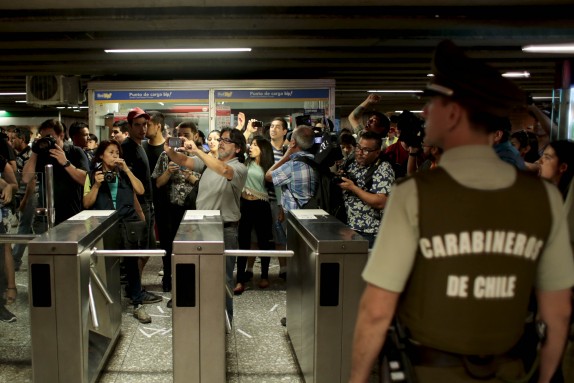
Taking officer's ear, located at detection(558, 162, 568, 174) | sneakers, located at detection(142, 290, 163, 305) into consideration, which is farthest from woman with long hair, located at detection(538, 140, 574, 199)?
sneakers, located at detection(142, 290, 163, 305)

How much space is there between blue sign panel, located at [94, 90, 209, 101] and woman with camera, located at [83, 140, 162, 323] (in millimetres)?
3069

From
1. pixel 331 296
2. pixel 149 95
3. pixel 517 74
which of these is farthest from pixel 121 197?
pixel 517 74

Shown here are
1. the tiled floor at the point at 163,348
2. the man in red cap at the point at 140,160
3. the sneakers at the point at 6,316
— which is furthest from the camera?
the man in red cap at the point at 140,160

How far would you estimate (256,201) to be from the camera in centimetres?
504

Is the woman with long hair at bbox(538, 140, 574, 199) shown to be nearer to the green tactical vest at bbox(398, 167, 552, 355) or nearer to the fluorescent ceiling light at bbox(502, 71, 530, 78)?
the green tactical vest at bbox(398, 167, 552, 355)

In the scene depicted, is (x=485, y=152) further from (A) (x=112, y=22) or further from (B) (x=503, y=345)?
(A) (x=112, y=22)

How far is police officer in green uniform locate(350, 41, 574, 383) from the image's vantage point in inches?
54.4

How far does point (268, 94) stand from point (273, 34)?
1381mm

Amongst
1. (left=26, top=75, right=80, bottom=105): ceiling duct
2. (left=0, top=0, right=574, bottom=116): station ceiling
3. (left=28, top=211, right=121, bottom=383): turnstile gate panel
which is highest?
(left=0, top=0, right=574, bottom=116): station ceiling

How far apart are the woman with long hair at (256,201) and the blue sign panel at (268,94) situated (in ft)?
7.51

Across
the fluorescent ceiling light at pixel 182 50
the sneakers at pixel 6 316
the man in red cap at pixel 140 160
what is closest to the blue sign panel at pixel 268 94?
the fluorescent ceiling light at pixel 182 50

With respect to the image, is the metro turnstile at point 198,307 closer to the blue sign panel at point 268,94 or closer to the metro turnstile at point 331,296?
the metro turnstile at point 331,296

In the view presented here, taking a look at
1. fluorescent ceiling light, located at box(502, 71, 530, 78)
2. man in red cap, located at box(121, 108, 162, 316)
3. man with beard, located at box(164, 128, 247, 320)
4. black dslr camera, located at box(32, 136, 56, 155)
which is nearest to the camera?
man with beard, located at box(164, 128, 247, 320)

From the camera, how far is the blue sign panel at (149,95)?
7.23 metres
